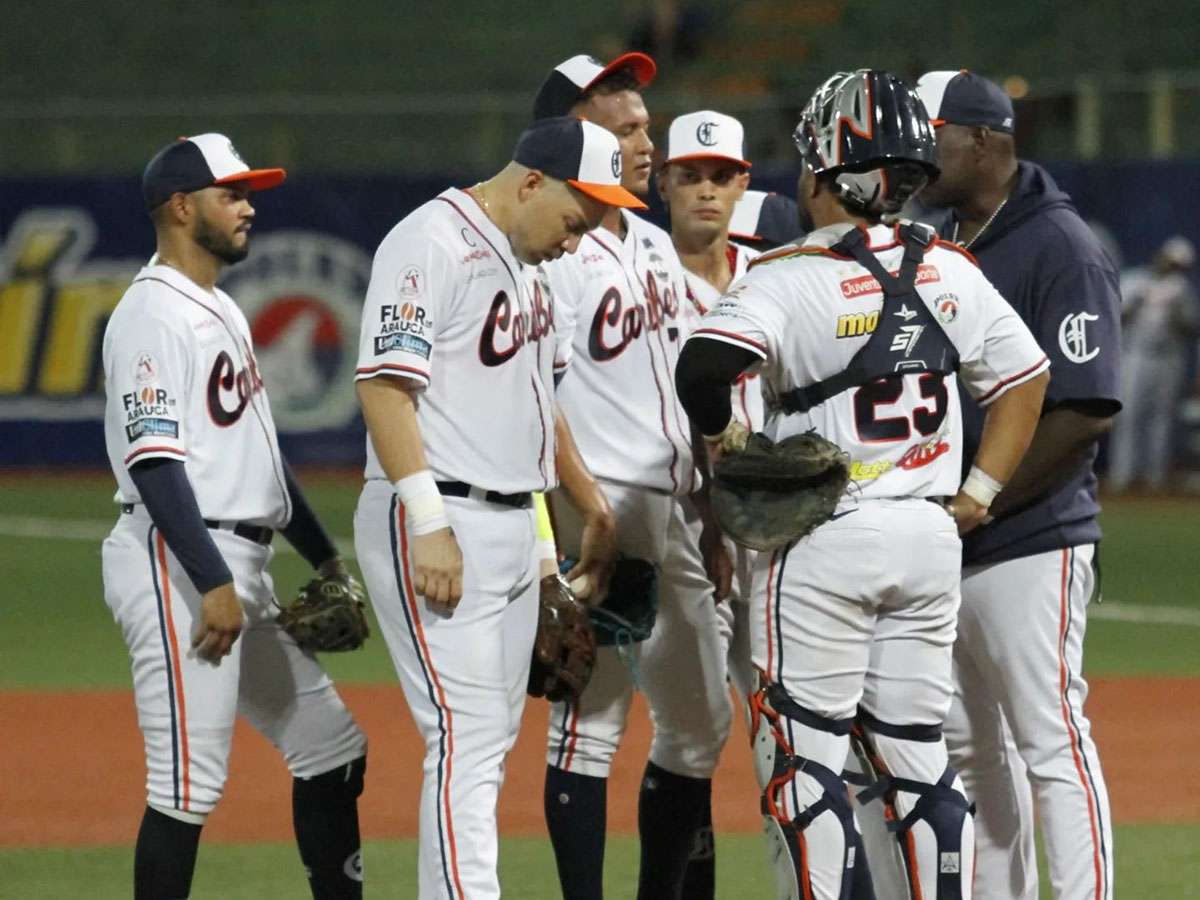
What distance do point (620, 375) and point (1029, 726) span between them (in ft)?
4.84

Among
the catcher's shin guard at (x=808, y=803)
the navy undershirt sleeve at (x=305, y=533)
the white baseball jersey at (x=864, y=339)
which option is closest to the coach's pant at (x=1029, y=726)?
the white baseball jersey at (x=864, y=339)

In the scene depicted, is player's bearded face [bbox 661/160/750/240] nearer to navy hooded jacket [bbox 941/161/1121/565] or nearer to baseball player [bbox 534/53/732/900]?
baseball player [bbox 534/53/732/900]

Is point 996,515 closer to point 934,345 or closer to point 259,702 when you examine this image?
point 934,345

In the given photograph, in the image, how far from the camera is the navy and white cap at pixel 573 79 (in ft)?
17.7

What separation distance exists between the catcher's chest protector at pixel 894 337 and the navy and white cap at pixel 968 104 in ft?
2.34

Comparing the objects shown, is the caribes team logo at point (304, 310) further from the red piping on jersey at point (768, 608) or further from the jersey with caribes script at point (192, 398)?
the red piping on jersey at point (768, 608)

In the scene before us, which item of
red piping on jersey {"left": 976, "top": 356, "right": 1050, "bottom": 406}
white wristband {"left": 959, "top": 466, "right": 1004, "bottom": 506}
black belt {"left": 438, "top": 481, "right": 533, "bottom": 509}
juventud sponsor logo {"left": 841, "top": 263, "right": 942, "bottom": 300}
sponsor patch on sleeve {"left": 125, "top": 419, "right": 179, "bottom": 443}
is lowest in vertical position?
white wristband {"left": 959, "top": 466, "right": 1004, "bottom": 506}

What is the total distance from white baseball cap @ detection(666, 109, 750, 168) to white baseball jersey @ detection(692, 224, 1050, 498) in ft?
3.61

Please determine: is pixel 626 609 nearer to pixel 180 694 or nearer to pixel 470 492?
pixel 470 492

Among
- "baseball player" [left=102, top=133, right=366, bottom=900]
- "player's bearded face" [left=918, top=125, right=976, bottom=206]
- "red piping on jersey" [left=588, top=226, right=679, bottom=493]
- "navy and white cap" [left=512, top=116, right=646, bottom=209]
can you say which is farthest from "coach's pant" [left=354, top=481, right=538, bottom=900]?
"player's bearded face" [left=918, top=125, right=976, bottom=206]

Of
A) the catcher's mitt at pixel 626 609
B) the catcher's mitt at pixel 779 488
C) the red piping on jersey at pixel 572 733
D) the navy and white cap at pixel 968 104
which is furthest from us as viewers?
the red piping on jersey at pixel 572 733

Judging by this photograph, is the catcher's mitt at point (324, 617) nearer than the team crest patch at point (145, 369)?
No

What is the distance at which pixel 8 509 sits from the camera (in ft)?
50.8

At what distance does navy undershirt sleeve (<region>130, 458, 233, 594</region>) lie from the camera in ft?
15.1
